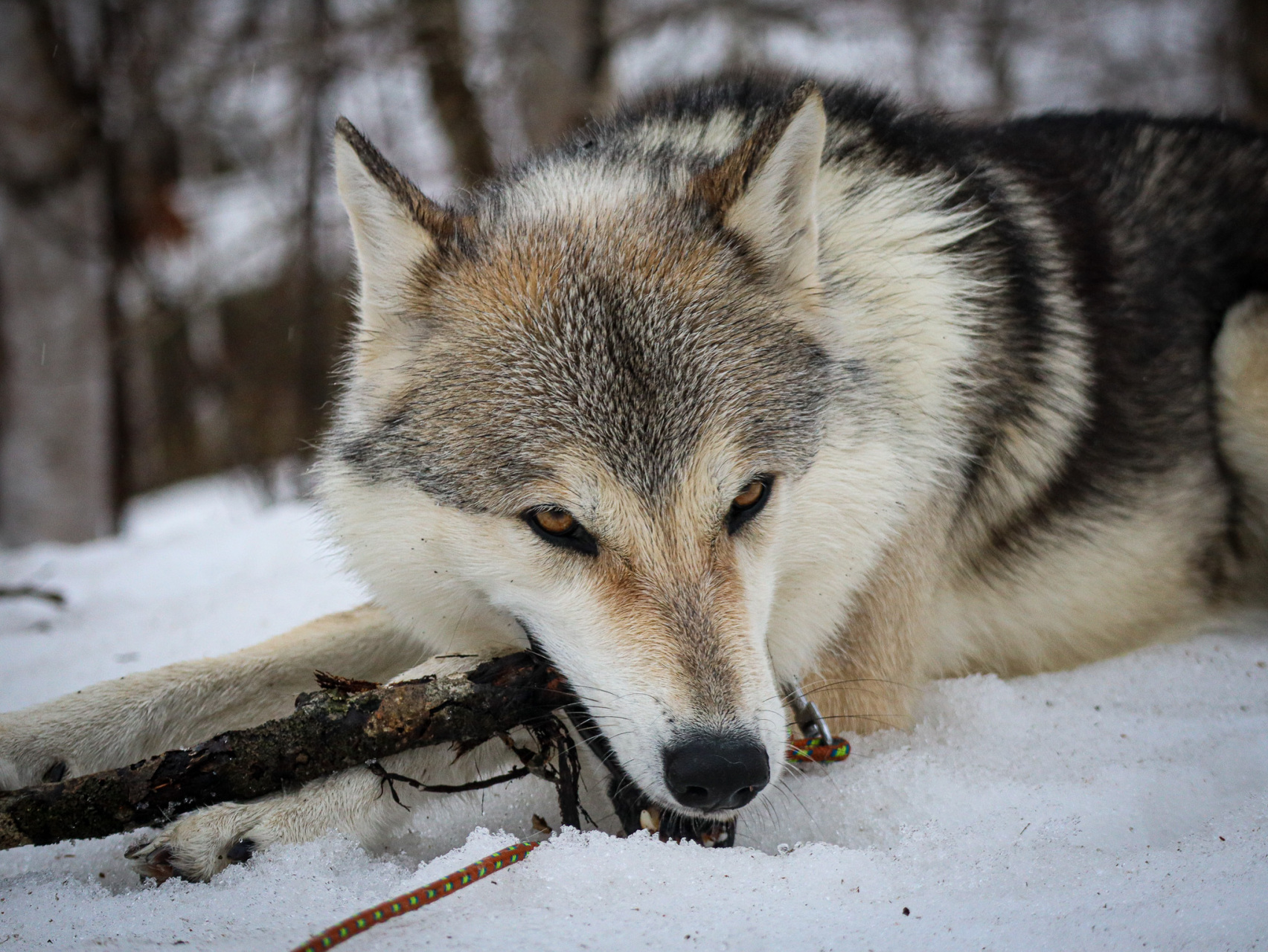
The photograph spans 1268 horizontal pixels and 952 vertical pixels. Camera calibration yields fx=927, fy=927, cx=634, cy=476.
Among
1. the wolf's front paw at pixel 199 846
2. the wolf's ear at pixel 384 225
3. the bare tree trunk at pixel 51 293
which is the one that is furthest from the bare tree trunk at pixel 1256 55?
the bare tree trunk at pixel 51 293

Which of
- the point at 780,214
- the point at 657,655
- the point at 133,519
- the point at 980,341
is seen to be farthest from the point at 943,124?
the point at 133,519

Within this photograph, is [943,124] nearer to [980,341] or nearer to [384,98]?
[980,341]

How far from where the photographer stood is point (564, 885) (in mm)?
1688

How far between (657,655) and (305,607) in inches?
93.8

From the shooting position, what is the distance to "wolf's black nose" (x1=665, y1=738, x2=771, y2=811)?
1.72 metres

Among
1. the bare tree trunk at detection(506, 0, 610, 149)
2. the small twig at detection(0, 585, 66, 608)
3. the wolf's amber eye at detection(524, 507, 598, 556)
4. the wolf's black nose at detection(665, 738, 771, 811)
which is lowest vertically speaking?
the small twig at detection(0, 585, 66, 608)

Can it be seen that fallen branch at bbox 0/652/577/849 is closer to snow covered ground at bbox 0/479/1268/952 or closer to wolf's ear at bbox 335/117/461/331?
snow covered ground at bbox 0/479/1268/952

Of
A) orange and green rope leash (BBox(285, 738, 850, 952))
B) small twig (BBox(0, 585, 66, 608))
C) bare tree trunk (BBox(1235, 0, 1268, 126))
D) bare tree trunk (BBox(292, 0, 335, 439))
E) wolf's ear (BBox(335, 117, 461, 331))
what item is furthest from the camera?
bare tree trunk (BBox(1235, 0, 1268, 126))

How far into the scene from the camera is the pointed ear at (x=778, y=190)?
2168 millimetres

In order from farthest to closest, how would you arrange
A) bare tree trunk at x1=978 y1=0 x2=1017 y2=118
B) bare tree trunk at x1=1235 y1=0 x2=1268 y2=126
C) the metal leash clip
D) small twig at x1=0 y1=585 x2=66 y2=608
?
bare tree trunk at x1=978 y1=0 x2=1017 y2=118 < bare tree trunk at x1=1235 y1=0 x2=1268 y2=126 < small twig at x1=0 y1=585 x2=66 y2=608 < the metal leash clip

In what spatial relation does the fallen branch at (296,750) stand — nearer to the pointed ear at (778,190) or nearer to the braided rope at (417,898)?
the braided rope at (417,898)

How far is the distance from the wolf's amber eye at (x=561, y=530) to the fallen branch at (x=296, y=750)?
0.90 feet

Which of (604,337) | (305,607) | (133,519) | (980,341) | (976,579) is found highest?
(604,337)

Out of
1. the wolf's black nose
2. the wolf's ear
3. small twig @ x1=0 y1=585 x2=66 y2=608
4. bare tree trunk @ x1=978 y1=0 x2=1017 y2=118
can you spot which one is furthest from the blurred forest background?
the wolf's black nose
